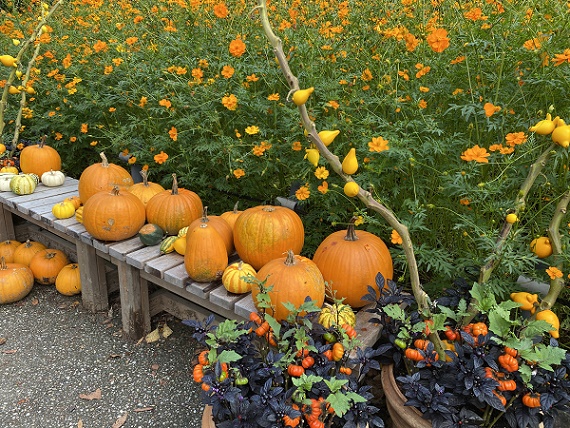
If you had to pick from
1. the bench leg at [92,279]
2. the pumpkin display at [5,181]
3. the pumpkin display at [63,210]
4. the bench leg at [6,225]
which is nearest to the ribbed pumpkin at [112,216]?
the bench leg at [92,279]

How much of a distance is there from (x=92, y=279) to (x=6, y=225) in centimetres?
119

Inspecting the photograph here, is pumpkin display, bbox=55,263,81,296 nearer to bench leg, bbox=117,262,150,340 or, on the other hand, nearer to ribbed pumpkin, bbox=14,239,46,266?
ribbed pumpkin, bbox=14,239,46,266

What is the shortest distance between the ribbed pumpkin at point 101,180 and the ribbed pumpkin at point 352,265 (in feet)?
5.21

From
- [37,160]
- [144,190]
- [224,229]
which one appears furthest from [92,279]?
[37,160]

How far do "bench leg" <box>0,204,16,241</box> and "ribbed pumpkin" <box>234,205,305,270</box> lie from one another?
228 cm

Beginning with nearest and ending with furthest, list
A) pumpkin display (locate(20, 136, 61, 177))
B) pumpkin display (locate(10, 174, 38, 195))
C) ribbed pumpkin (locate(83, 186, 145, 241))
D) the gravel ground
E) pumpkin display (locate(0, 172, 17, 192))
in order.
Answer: the gravel ground
ribbed pumpkin (locate(83, 186, 145, 241))
pumpkin display (locate(10, 174, 38, 195))
pumpkin display (locate(0, 172, 17, 192))
pumpkin display (locate(20, 136, 61, 177))

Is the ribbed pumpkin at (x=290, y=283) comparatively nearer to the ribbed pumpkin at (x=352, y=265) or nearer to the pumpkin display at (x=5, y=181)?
the ribbed pumpkin at (x=352, y=265)

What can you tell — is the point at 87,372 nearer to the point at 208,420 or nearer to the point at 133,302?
the point at 133,302

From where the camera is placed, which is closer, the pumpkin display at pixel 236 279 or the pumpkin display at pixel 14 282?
the pumpkin display at pixel 236 279

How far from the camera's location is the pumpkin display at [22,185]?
11.0 feet

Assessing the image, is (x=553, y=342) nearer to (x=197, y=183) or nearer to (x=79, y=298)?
(x=197, y=183)

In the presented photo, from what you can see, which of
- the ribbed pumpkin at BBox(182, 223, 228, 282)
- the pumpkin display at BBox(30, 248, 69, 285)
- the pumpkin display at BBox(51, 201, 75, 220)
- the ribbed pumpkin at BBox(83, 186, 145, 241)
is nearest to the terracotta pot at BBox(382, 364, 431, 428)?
the ribbed pumpkin at BBox(182, 223, 228, 282)

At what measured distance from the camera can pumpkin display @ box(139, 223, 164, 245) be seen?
2627 millimetres

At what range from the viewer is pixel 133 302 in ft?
9.00
